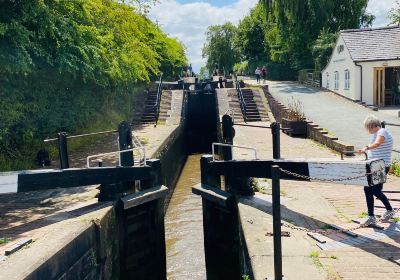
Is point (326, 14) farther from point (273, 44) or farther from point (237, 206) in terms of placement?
point (237, 206)

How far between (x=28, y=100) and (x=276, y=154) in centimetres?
743

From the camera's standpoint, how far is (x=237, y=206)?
25.1 ft

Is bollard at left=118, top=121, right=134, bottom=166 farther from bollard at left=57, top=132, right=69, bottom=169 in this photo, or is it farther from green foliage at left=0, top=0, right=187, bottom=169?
green foliage at left=0, top=0, right=187, bottom=169

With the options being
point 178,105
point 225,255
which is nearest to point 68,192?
point 225,255

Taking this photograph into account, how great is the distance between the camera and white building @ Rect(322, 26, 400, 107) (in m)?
24.3

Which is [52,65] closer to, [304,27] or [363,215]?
[363,215]

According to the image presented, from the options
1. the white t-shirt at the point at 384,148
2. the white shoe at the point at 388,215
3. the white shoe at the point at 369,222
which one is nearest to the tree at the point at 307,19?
the white t-shirt at the point at 384,148

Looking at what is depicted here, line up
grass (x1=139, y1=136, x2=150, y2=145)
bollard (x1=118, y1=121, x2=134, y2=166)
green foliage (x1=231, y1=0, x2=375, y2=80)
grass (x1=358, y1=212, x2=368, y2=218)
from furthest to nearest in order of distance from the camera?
green foliage (x1=231, y1=0, x2=375, y2=80) < grass (x1=139, y1=136, x2=150, y2=145) < bollard (x1=118, y1=121, x2=134, y2=166) < grass (x1=358, y1=212, x2=368, y2=218)

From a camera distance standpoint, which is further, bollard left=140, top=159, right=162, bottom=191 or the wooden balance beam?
bollard left=140, top=159, right=162, bottom=191

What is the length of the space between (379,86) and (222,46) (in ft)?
141

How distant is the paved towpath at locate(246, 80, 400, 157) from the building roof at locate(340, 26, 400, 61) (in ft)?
9.32

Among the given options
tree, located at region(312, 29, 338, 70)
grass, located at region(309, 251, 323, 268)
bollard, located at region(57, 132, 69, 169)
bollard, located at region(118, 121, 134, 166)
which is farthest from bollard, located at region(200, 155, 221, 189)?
tree, located at region(312, 29, 338, 70)

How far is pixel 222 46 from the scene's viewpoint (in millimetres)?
65625

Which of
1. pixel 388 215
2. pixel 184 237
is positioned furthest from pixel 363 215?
pixel 184 237
